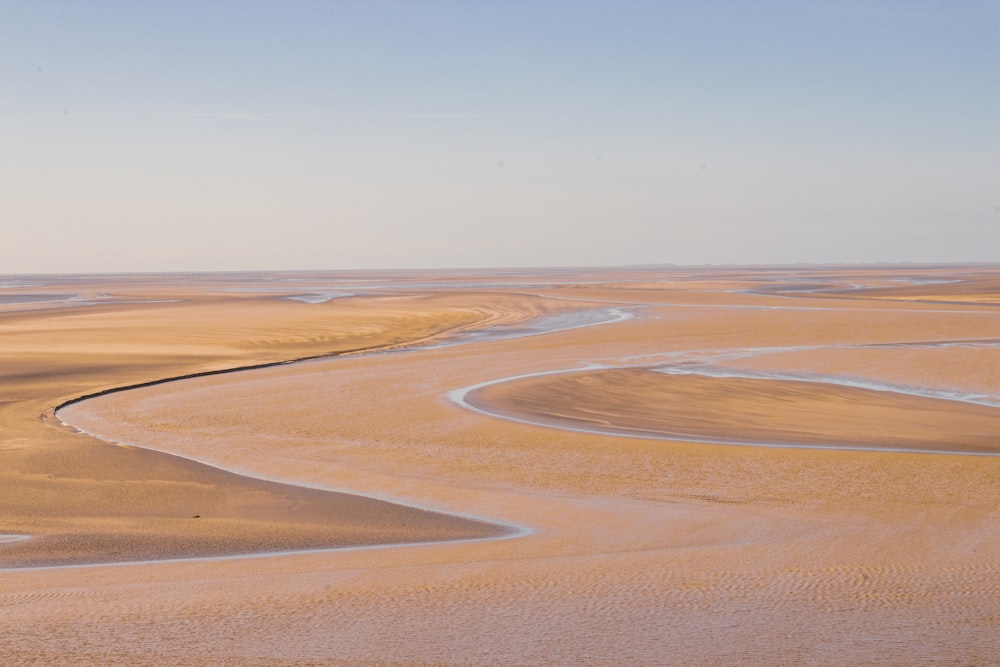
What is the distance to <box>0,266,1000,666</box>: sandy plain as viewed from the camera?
6.12 m

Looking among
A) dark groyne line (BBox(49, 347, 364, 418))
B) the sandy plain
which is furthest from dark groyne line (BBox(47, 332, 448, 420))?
the sandy plain

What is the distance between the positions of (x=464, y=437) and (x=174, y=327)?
2257cm

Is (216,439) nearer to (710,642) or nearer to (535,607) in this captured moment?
(535,607)

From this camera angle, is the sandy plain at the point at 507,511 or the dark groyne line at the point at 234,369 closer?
the sandy plain at the point at 507,511

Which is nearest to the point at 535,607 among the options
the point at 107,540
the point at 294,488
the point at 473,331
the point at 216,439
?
the point at 107,540

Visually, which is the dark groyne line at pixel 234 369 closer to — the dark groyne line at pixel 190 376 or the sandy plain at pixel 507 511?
the dark groyne line at pixel 190 376

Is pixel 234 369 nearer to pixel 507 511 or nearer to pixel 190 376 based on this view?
pixel 190 376

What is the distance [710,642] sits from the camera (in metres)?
5.98


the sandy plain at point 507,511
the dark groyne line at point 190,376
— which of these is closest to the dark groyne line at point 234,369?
the dark groyne line at point 190,376

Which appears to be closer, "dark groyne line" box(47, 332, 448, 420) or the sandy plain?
the sandy plain

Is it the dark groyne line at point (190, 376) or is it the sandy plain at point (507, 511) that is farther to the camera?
the dark groyne line at point (190, 376)

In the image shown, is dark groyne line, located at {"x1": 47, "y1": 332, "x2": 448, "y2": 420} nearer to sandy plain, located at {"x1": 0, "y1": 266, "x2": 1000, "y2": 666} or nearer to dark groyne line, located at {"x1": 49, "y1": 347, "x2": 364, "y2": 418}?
dark groyne line, located at {"x1": 49, "y1": 347, "x2": 364, "y2": 418}

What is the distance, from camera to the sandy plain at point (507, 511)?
6125 millimetres

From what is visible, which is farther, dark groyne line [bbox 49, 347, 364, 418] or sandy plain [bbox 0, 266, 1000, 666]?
dark groyne line [bbox 49, 347, 364, 418]
